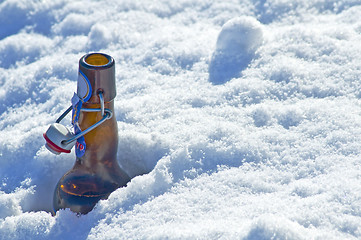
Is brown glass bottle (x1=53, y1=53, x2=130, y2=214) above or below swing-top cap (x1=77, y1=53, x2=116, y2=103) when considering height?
below

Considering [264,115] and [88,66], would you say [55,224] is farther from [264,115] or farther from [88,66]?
[264,115]

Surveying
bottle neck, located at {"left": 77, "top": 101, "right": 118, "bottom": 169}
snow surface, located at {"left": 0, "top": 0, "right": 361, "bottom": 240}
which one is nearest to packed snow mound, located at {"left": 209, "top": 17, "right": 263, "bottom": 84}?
snow surface, located at {"left": 0, "top": 0, "right": 361, "bottom": 240}

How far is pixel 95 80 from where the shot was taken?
59.7 inches

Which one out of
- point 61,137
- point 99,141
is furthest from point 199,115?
point 61,137

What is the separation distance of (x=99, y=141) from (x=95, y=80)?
26cm

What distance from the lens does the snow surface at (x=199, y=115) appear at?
1446 millimetres

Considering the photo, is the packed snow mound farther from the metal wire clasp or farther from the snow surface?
the metal wire clasp

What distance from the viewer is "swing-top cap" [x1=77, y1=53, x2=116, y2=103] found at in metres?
1.50

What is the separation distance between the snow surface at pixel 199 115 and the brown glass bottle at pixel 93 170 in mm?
115

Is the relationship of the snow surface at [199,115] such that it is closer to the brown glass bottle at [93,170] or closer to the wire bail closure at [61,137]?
the brown glass bottle at [93,170]

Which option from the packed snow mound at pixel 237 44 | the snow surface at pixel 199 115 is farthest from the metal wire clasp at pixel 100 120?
the packed snow mound at pixel 237 44

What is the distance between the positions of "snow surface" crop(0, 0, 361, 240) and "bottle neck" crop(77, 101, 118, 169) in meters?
0.16

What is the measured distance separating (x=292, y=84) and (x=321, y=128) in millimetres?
320

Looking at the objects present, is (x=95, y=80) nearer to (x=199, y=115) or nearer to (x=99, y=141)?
(x=99, y=141)
